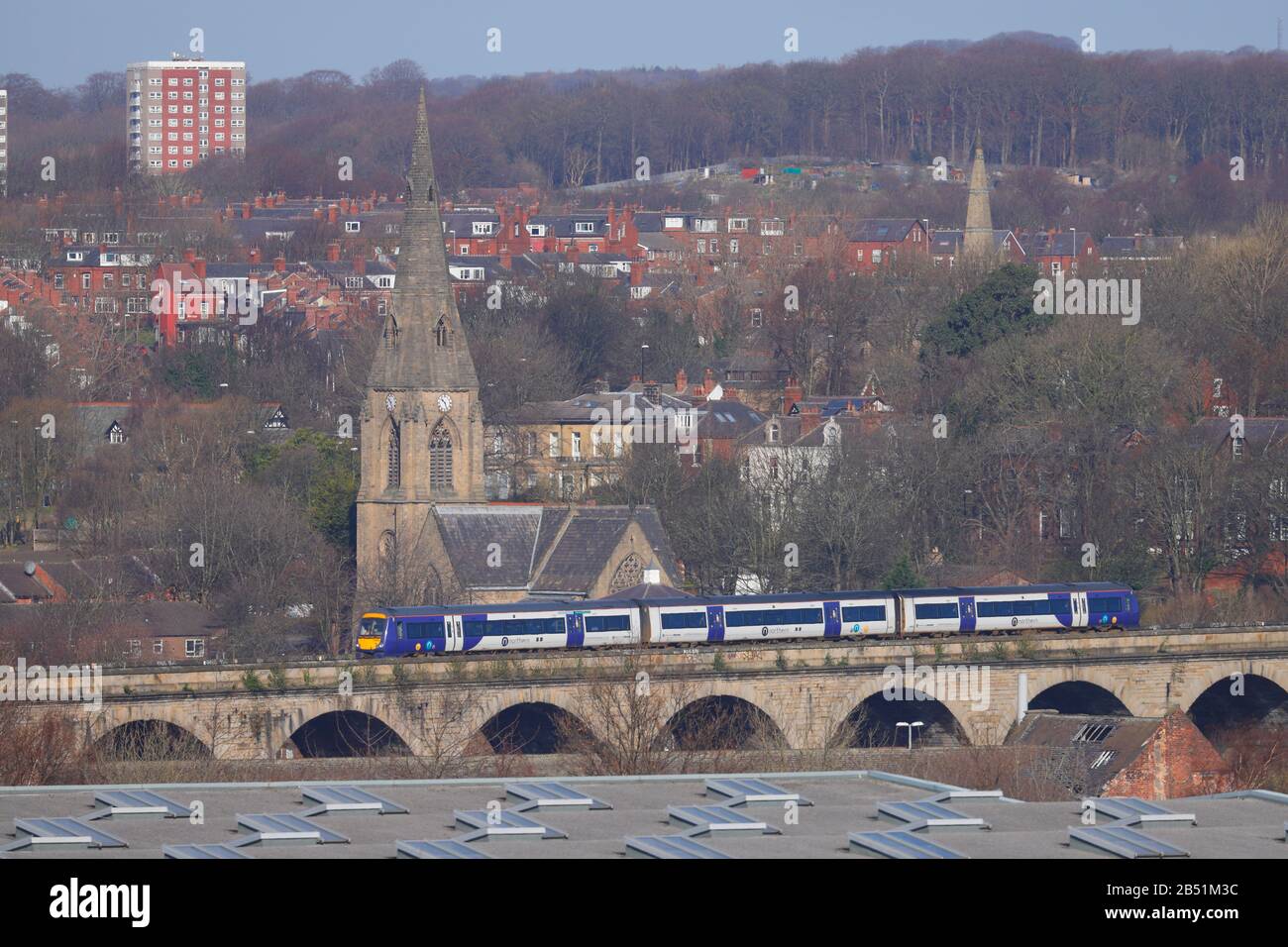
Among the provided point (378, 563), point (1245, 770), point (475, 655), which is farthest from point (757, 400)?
point (1245, 770)

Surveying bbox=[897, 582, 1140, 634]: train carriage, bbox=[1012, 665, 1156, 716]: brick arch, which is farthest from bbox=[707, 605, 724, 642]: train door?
bbox=[1012, 665, 1156, 716]: brick arch

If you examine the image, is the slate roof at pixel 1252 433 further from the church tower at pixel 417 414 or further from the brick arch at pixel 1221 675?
the church tower at pixel 417 414

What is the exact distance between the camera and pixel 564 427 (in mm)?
88375

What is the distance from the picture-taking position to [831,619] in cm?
5862

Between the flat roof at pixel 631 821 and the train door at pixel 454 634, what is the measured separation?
2722 cm

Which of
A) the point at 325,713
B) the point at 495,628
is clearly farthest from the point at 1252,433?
the point at 325,713

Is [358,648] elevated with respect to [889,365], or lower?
lower

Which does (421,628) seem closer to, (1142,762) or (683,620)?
(683,620)

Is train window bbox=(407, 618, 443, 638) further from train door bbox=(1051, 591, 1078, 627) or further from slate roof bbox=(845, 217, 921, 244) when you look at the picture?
slate roof bbox=(845, 217, 921, 244)

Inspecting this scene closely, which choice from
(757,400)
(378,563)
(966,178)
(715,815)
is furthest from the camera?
(966,178)

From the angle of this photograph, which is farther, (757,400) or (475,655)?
(757,400)

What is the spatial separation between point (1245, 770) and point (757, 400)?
5328 centimetres

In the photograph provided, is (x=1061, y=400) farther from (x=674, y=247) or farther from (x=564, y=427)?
(x=674, y=247)
